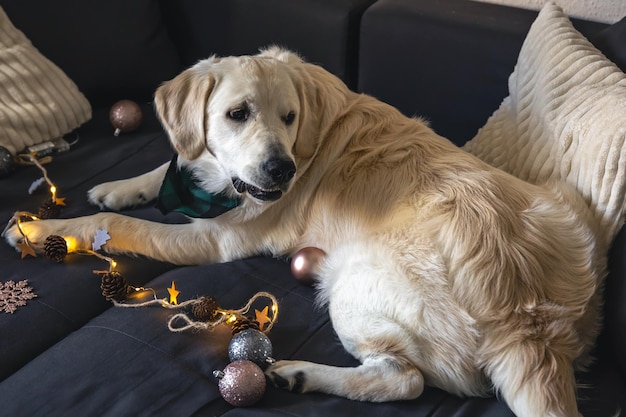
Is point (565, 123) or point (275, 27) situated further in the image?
point (275, 27)

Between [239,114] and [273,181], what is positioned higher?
[239,114]

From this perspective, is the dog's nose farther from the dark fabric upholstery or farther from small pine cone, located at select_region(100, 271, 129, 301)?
the dark fabric upholstery

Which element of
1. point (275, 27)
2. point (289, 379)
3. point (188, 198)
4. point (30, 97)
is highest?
point (275, 27)

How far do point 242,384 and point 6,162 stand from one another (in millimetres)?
1269

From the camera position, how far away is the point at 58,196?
2262 mm

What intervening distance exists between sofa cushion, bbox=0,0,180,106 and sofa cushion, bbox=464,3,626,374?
136 centimetres

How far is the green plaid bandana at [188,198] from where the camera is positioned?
6.70 ft

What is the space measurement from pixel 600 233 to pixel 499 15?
97 centimetres

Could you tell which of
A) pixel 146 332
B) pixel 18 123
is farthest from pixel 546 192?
pixel 18 123

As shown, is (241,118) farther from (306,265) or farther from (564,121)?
(564,121)

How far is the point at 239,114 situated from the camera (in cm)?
185

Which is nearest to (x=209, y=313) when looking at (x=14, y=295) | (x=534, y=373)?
(x=14, y=295)

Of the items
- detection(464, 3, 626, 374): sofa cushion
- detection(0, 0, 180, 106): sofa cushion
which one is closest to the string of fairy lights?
detection(0, 0, 180, 106): sofa cushion

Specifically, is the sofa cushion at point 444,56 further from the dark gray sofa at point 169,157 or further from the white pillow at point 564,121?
the white pillow at point 564,121
